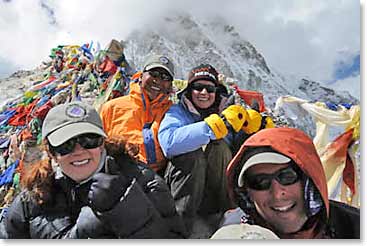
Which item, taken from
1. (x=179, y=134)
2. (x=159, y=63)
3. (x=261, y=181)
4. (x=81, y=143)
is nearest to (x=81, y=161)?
(x=81, y=143)

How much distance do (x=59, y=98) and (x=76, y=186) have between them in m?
0.42

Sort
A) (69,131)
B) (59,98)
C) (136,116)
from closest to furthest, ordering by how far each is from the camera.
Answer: (69,131) < (136,116) < (59,98)

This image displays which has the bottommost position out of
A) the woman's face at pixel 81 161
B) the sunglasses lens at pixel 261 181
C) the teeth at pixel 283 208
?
the teeth at pixel 283 208

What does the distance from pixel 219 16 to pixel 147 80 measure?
344 millimetres

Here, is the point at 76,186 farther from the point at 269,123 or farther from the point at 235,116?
the point at 269,123

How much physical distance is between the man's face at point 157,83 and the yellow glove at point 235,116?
0.23 m

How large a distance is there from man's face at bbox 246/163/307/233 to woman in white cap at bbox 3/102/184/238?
11.6 inches

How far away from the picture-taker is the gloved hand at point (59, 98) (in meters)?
2.16

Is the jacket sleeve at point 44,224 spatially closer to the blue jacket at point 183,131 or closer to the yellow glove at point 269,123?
the blue jacket at point 183,131

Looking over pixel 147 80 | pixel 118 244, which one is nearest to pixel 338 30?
pixel 147 80

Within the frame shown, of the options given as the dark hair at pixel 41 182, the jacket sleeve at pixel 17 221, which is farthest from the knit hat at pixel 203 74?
the jacket sleeve at pixel 17 221

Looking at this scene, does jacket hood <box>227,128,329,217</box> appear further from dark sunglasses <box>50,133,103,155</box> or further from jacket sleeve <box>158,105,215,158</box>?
dark sunglasses <box>50,133,103,155</box>

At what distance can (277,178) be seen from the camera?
1750 mm

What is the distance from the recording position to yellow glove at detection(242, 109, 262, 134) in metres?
2.00
